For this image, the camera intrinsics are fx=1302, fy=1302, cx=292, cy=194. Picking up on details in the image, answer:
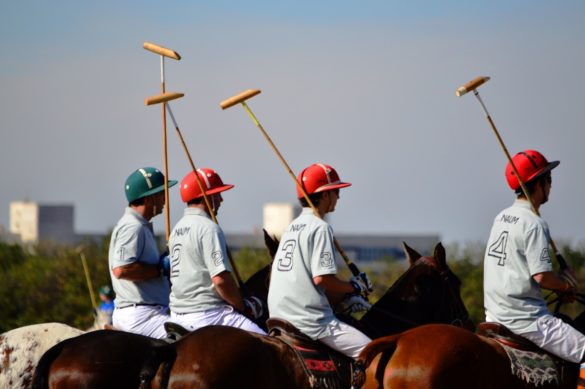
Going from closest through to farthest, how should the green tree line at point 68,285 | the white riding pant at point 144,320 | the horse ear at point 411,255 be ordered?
1. the white riding pant at point 144,320
2. the horse ear at point 411,255
3. the green tree line at point 68,285

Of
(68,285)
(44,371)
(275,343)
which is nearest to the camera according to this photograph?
(44,371)

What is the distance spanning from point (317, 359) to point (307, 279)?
702 millimetres

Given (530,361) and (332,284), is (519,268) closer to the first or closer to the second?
(530,361)

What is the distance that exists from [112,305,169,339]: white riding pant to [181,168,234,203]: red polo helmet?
112 cm

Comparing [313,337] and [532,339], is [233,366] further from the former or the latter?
[532,339]

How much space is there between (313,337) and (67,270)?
2478cm

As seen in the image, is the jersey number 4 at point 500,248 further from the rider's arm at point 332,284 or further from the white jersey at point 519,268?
the rider's arm at point 332,284

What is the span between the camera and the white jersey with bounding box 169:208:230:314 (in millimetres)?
11844

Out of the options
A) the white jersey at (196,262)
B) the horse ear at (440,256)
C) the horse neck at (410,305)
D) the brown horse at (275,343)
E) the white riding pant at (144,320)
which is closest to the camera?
the brown horse at (275,343)

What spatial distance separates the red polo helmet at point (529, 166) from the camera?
39.8 ft

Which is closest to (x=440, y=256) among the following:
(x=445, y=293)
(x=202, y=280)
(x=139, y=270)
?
(x=445, y=293)

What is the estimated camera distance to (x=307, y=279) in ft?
37.4

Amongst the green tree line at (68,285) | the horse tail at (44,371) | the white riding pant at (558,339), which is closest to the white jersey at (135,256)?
the horse tail at (44,371)

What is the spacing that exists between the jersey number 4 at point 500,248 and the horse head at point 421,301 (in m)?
0.58
